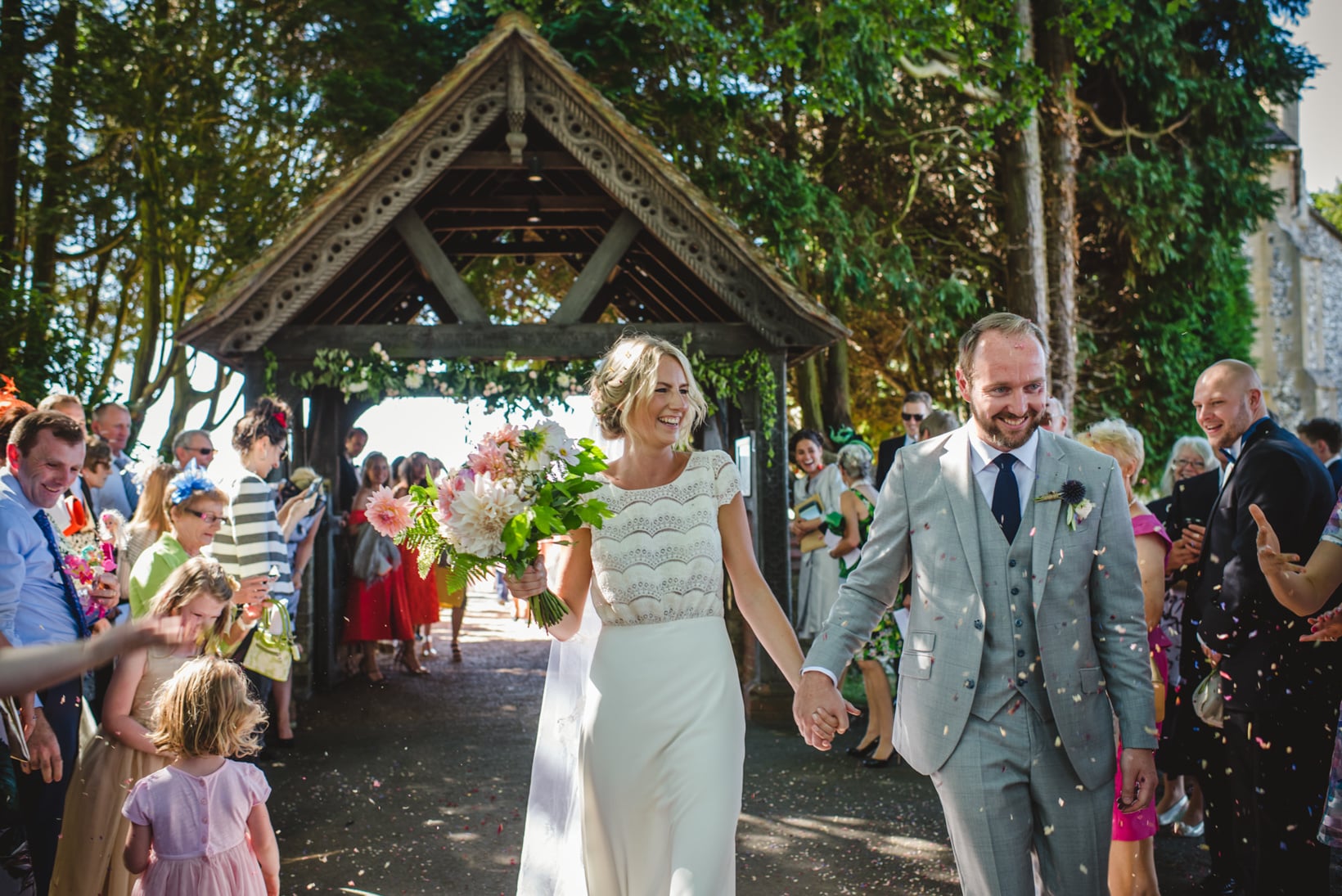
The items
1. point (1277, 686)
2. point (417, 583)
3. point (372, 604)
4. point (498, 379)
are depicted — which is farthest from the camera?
point (417, 583)

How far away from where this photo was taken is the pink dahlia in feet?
13.1

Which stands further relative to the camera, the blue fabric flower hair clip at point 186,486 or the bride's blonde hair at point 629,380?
the blue fabric flower hair clip at point 186,486

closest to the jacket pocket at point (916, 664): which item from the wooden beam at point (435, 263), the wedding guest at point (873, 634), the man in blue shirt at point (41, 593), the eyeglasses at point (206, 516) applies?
the man in blue shirt at point (41, 593)

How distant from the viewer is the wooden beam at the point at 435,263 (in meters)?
9.39

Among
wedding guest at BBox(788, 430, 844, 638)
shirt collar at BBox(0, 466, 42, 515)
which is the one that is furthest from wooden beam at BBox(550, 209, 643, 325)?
shirt collar at BBox(0, 466, 42, 515)

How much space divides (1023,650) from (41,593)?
3.69 meters

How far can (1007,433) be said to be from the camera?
323cm

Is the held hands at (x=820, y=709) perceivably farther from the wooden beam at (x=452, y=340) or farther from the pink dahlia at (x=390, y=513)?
the wooden beam at (x=452, y=340)

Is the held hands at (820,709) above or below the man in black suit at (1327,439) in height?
below

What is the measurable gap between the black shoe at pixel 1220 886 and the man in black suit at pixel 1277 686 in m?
0.82

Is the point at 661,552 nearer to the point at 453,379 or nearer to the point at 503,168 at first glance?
the point at 503,168

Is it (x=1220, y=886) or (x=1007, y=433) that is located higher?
(x=1007, y=433)

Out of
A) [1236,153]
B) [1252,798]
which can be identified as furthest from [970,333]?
[1236,153]

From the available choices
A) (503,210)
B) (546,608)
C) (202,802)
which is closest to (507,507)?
(546,608)
